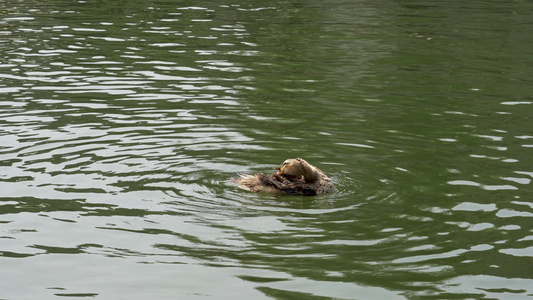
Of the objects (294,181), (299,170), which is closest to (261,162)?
(294,181)

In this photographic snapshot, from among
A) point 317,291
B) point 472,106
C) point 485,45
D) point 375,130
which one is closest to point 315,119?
point 375,130

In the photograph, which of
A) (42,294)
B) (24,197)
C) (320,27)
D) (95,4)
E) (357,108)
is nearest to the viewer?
(42,294)

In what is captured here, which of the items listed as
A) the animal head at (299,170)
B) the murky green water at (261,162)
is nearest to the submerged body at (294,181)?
the animal head at (299,170)

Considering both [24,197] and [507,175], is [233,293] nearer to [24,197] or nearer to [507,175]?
[24,197]

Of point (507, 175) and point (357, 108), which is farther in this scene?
point (357, 108)

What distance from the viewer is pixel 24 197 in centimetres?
1049

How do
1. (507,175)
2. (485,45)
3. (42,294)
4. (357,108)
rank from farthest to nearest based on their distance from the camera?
1. (485,45)
2. (357,108)
3. (507,175)
4. (42,294)

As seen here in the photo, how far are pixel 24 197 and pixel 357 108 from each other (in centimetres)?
636

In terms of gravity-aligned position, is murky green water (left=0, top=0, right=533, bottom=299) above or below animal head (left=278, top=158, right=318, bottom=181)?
below

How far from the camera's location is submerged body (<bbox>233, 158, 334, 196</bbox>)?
10617 mm

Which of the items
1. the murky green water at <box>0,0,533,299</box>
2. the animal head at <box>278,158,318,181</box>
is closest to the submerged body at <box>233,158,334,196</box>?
the animal head at <box>278,158,318,181</box>

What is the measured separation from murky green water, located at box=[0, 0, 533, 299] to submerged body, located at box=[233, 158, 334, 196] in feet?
0.50

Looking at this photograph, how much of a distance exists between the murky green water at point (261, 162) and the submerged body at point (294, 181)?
153 millimetres

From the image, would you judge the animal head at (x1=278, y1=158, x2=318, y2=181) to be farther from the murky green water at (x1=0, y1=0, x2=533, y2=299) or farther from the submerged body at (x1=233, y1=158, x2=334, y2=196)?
the murky green water at (x1=0, y1=0, x2=533, y2=299)
